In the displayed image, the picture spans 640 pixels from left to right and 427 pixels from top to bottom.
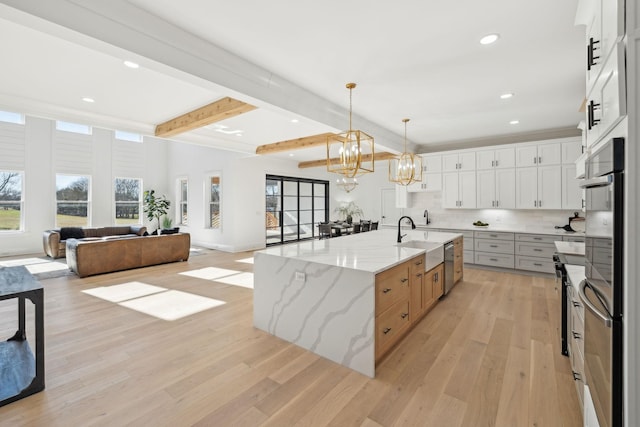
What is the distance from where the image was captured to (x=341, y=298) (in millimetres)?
2418

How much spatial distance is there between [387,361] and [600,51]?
236 cm

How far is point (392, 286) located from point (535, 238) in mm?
4131

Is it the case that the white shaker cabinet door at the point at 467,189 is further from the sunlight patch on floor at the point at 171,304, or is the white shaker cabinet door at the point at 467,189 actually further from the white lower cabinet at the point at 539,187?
the sunlight patch on floor at the point at 171,304

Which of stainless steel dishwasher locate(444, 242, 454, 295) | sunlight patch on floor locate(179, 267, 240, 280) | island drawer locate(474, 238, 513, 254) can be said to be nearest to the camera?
stainless steel dishwasher locate(444, 242, 454, 295)

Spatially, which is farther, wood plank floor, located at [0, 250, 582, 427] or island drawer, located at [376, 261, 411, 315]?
island drawer, located at [376, 261, 411, 315]

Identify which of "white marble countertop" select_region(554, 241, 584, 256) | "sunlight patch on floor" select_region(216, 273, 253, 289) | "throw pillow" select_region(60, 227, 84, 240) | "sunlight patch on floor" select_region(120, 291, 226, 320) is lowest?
"sunlight patch on floor" select_region(120, 291, 226, 320)

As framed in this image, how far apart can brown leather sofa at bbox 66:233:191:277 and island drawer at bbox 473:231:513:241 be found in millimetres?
6186

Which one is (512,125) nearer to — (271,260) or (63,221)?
(271,260)

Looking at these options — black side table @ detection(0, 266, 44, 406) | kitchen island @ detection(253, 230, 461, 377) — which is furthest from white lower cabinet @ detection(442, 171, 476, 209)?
black side table @ detection(0, 266, 44, 406)

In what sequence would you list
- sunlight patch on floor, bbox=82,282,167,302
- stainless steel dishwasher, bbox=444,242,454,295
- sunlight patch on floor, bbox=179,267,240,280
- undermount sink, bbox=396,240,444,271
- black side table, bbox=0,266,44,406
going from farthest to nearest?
sunlight patch on floor, bbox=179,267,240,280 < sunlight patch on floor, bbox=82,282,167,302 < stainless steel dishwasher, bbox=444,242,454,295 < undermount sink, bbox=396,240,444,271 < black side table, bbox=0,266,44,406

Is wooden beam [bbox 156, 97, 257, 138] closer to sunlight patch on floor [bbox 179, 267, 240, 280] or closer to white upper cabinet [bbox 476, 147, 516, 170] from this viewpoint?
sunlight patch on floor [bbox 179, 267, 240, 280]

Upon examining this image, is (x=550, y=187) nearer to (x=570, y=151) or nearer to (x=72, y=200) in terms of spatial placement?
(x=570, y=151)

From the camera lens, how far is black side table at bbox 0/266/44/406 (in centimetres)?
196

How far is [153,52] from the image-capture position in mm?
2344
